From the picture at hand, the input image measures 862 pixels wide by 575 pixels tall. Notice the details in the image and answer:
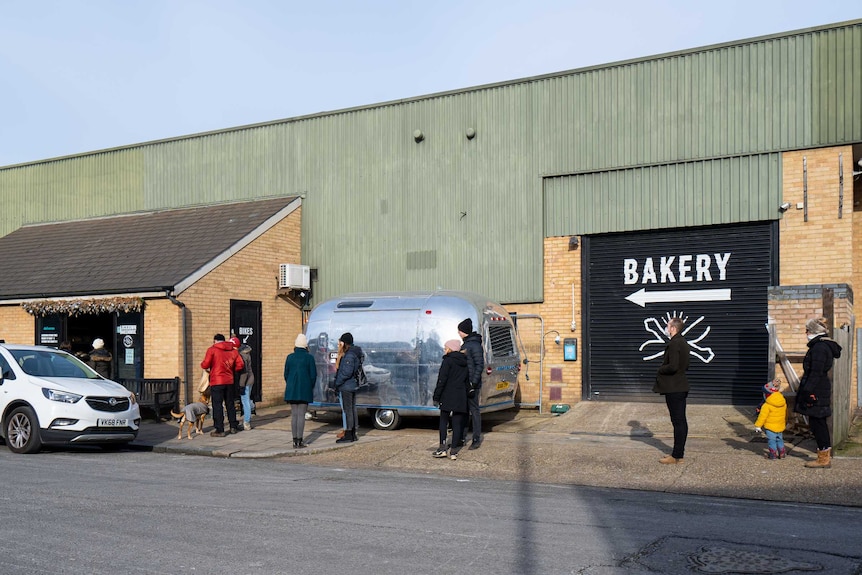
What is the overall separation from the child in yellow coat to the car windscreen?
10.8 m

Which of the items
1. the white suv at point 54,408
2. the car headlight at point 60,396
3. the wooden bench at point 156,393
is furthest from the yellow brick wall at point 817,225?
the car headlight at point 60,396

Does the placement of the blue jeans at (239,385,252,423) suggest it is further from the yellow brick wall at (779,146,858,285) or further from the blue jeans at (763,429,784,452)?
the yellow brick wall at (779,146,858,285)

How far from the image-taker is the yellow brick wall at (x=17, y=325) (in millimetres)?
20500

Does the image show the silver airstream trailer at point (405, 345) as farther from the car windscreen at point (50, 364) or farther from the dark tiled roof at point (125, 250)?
the dark tiled roof at point (125, 250)

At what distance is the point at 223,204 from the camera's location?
901 inches

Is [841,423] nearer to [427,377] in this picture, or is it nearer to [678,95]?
[427,377]

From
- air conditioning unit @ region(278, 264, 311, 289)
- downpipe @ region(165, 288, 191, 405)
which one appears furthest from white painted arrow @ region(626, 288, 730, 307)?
downpipe @ region(165, 288, 191, 405)

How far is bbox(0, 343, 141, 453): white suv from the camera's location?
12.7 m

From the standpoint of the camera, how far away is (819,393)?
10297 millimetres

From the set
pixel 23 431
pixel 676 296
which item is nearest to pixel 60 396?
pixel 23 431

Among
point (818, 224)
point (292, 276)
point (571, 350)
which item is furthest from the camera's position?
point (292, 276)

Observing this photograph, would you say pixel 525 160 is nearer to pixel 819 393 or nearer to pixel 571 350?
pixel 571 350

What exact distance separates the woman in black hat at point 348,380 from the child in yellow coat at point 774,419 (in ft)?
20.6

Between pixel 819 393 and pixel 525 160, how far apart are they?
32.6 feet
